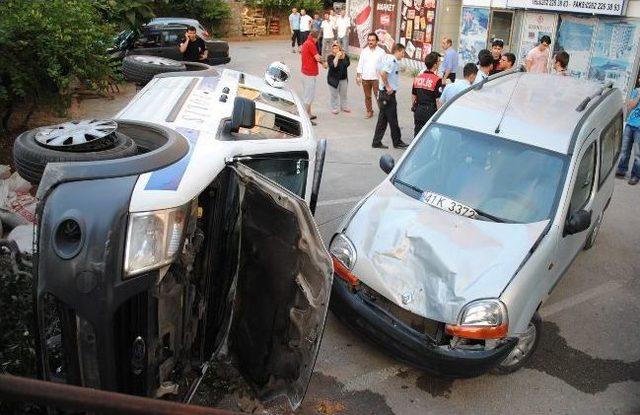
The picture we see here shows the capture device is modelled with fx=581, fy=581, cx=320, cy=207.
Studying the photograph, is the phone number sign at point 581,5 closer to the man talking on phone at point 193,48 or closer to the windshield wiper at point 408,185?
the man talking on phone at point 193,48

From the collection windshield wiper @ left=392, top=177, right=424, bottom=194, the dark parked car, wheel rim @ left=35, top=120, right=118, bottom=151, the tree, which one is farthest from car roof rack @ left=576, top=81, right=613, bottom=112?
the dark parked car

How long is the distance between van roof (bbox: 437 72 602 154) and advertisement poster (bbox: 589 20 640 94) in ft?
20.8

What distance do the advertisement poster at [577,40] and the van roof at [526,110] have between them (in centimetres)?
687

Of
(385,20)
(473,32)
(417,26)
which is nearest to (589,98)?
(473,32)

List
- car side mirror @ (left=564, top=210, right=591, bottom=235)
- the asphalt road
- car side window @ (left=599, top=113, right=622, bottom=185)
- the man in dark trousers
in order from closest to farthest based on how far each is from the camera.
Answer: the asphalt road
car side mirror @ (left=564, top=210, right=591, bottom=235)
car side window @ (left=599, top=113, right=622, bottom=185)
the man in dark trousers

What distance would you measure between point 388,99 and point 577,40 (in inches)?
219

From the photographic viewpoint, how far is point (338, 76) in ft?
39.6

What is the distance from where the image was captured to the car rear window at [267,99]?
5.53 m

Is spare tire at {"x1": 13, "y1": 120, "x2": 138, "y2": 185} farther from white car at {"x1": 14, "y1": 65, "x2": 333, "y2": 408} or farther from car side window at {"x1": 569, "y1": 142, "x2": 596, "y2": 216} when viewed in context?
car side window at {"x1": 569, "y1": 142, "x2": 596, "y2": 216}

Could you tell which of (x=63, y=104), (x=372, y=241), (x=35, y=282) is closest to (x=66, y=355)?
(x=35, y=282)

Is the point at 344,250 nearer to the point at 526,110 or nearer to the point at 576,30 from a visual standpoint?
the point at 526,110

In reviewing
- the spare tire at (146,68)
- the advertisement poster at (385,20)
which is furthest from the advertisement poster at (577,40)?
the spare tire at (146,68)

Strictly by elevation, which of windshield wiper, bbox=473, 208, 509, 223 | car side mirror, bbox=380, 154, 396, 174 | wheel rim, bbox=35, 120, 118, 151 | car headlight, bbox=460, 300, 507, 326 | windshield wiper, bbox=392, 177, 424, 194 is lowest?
car headlight, bbox=460, 300, 507, 326

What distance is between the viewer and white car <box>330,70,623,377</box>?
426 centimetres
